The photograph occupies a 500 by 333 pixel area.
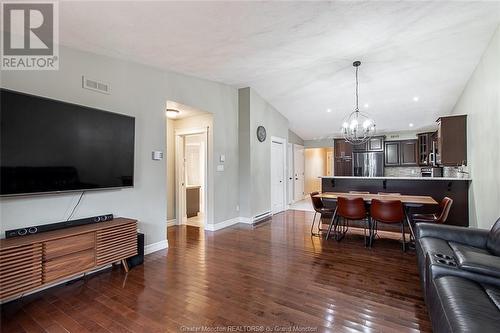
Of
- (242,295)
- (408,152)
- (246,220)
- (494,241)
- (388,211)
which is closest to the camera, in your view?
(494,241)

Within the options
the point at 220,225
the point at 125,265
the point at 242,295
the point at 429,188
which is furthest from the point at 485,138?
the point at 125,265

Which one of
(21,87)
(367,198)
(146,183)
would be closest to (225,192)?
(146,183)

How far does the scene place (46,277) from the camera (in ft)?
7.32

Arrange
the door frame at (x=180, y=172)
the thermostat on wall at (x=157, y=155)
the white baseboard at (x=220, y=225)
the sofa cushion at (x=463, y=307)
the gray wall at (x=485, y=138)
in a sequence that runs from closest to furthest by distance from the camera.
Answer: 1. the sofa cushion at (x=463, y=307)
2. the gray wall at (x=485, y=138)
3. the thermostat on wall at (x=157, y=155)
4. the white baseboard at (x=220, y=225)
5. the door frame at (x=180, y=172)

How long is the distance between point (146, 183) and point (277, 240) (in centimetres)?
234

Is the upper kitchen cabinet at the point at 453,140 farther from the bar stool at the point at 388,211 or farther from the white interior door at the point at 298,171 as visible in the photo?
the white interior door at the point at 298,171

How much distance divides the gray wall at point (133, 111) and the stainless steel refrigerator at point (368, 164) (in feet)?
18.0

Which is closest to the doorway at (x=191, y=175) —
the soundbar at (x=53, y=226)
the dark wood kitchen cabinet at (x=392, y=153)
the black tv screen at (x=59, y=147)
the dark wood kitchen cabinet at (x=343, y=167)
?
the black tv screen at (x=59, y=147)

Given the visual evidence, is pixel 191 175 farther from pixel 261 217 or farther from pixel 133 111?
pixel 133 111

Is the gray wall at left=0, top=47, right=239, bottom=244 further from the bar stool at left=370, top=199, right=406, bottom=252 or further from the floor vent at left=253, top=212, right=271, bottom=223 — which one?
the bar stool at left=370, top=199, right=406, bottom=252

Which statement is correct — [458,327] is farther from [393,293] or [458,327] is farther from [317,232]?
[317,232]

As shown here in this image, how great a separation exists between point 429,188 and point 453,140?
1.05 metres

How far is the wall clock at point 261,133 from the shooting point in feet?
19.0

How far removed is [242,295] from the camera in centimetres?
241
